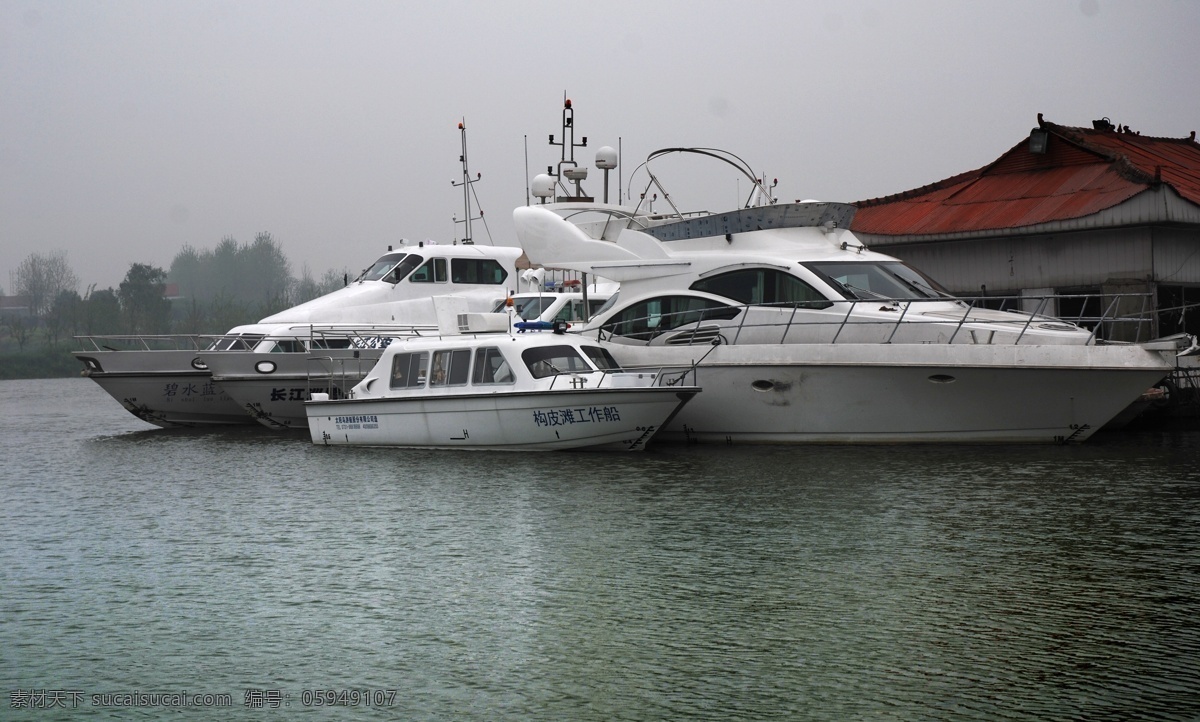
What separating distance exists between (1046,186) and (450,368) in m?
15.1

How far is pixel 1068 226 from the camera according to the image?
79.0ft

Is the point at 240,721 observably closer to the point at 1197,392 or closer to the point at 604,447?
the point at 604,447

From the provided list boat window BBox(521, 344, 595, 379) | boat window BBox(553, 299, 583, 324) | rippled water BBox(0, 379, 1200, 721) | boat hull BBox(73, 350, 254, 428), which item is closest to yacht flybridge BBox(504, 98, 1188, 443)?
rippled water BBox(0, 379, 1200, 721)

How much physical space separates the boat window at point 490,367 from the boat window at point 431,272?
893 centimetres

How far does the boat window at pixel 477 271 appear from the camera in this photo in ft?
88.9

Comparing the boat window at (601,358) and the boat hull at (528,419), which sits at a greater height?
the boat window at (601,358)

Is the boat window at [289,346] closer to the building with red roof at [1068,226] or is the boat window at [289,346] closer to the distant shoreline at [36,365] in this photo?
the building with red roof at [1068,226]

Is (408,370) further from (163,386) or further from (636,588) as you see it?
(636,588)

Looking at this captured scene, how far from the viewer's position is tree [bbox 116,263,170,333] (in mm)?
94938

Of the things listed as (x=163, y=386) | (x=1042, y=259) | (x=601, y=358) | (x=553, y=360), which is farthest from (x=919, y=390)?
(x=163, y=386)

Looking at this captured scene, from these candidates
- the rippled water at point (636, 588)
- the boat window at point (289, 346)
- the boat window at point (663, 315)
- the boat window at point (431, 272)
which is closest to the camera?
the rippled water at point (636, 588)

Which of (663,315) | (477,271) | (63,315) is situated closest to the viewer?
(663,315)

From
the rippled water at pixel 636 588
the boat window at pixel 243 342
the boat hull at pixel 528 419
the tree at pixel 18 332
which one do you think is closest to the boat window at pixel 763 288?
the boat hull at pixel 528 419

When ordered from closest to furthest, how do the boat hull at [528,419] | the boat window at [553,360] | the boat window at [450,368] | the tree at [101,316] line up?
1. the boat hull at [528,419]
2. the boat window at [553,360]
3. the boat window at [450,368]
4. the tree at [101,316]
